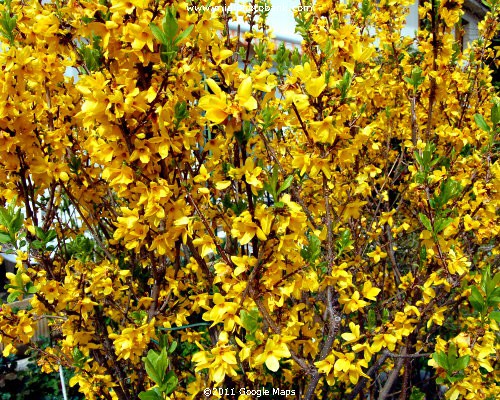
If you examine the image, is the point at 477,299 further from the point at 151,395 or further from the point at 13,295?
the point at 13,295

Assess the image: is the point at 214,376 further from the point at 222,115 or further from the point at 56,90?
the point at 56,90

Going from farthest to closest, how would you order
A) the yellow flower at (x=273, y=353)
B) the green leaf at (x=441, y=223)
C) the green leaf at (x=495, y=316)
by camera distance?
1. the green leaf at (x=441, y=223)
2. the green leaf at (x=495, y=316)
3. the yellow flower at (x=273, y=353)

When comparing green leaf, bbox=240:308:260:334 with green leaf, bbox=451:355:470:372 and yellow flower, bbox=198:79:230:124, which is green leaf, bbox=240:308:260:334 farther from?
green leaf, bbox=451:355:470:372

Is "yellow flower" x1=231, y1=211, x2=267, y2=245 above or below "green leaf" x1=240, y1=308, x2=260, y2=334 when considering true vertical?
above

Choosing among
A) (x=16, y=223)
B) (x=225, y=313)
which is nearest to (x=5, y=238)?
(x=16, y=223)

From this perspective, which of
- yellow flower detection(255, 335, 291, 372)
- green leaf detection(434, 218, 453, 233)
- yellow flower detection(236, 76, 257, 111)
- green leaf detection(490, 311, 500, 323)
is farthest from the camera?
green leaf detection(434, 218, 453, 233)

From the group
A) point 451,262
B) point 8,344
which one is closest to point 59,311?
point 8,344

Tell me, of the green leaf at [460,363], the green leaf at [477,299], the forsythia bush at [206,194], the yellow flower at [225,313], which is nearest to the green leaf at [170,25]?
the forsythia bush at [206,194]

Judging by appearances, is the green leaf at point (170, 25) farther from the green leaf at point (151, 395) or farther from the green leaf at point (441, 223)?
the green leaf at point (441, 223)

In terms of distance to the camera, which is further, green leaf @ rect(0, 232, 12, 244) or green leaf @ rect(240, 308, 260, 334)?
green leaf @ rect(0, 232, 12, 244)

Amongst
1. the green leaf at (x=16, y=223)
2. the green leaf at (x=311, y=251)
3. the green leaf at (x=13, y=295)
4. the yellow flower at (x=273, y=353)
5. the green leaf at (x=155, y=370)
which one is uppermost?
the green leaf at (x=16, y=223)

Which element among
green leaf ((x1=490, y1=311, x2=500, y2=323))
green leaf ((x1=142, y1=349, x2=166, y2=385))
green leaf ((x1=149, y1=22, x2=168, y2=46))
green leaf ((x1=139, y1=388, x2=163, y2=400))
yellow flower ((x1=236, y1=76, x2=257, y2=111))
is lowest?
green leaf ((x1=490, y1=311, x2=500, y2=323))

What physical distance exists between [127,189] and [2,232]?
25.4 inches

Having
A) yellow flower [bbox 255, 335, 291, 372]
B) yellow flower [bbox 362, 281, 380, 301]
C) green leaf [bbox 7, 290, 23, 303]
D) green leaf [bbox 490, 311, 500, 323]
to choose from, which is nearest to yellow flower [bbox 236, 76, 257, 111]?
yellow flower [bbox 255, 335, 291, 372]
